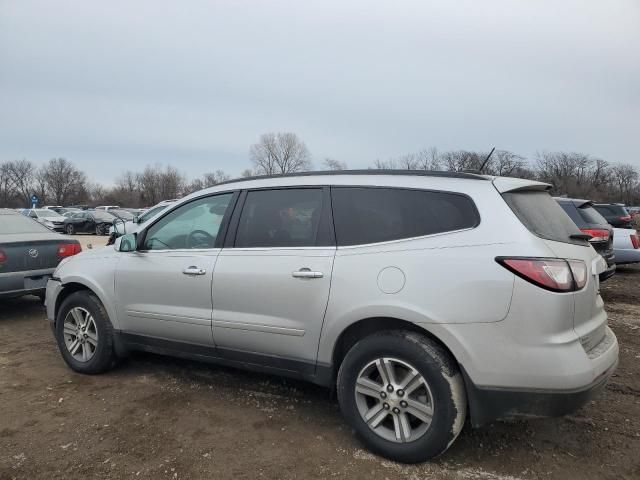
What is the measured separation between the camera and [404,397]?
2.91 meters

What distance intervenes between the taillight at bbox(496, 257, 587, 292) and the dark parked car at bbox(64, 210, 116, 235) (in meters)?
29.9

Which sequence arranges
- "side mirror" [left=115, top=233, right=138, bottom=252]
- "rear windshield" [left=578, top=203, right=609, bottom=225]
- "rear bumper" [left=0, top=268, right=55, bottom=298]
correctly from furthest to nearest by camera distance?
"rear windshield" [left=578, top=203, right=609, bottom=225], "rear bumper" [left=0, top=268, right=55, bottom=298], "side mirror" [left=115, top=233, right=138, bottom=252]

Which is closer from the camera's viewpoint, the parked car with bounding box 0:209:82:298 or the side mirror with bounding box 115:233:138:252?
the side mirror with bounding box 115:233:138:252

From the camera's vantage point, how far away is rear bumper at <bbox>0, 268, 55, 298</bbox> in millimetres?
6227

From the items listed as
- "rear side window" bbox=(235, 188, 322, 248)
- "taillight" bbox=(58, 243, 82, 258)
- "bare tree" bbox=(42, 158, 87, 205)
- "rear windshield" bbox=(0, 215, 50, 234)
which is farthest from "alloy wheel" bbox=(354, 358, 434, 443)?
"bare tree" bbox=(42, 158, 87, 205)

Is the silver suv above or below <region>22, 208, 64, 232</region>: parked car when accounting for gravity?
above

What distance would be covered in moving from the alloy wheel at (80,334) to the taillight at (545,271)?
3.53 m

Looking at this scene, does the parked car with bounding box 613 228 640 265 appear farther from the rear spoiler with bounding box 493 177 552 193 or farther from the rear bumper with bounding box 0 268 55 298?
the rear bumper with bounding box 0 268 55 298

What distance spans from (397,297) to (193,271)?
1.65m

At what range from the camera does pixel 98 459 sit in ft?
10.0

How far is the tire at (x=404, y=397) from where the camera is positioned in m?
2.78

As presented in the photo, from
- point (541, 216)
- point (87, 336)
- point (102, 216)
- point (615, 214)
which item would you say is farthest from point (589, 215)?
point (102, 216)

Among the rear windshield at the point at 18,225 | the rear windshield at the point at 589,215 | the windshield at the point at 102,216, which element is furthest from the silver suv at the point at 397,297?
the windshield at the point at 102,216

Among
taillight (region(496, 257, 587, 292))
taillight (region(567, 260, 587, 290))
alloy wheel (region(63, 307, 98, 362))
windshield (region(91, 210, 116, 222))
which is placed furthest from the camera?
windshield (region(91, 210, 116, 222))
